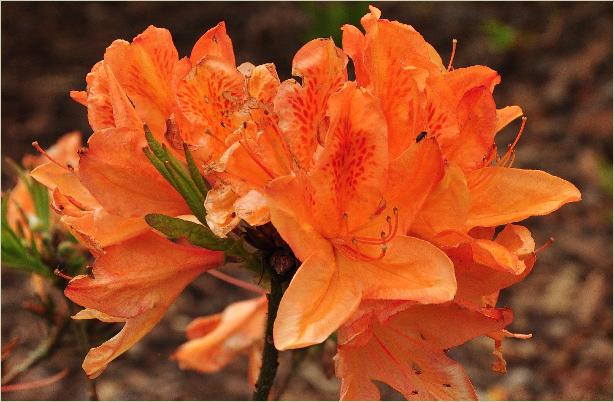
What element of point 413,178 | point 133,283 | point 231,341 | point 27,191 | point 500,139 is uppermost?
point 413,178

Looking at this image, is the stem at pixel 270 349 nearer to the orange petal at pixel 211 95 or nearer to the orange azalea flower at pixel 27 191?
the orange petal at pixel 211 95

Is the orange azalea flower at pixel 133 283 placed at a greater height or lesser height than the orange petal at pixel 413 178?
lesser

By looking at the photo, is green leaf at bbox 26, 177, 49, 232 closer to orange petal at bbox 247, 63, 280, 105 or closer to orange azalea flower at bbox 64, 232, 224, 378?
orange azalea flower at bbox 64, 232, 224, 378

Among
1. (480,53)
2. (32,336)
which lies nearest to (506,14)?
(480,53)

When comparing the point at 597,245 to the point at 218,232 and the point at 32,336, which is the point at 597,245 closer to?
the point at 32,336

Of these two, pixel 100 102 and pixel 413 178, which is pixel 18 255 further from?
pixel 413 178

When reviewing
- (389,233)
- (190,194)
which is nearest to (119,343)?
(190,194)

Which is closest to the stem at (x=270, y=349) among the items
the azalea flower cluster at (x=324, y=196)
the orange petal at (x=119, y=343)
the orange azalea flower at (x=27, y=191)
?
the azalea flower cluster at (x=324, y=196)
